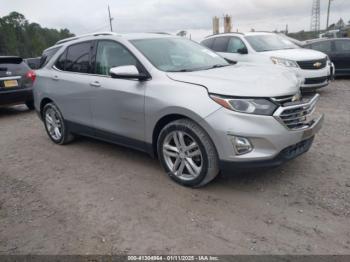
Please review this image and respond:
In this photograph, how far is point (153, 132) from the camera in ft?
13.3

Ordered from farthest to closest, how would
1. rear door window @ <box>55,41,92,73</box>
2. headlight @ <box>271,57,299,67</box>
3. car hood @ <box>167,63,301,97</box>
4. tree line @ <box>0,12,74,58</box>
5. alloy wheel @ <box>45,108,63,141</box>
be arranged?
1. tree line @ <box>0,12,74,58</box>
2. headlight @ <box>271,57,299,67</box>
3. alloy wheel @ <box>45,108,63,141</box>
4. rear door window @ <box>55,41,92,73</box>
5. car hood @ <box>167,63,301,97</box>

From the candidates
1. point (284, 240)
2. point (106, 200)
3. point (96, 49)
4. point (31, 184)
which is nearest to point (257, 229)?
point (284, 240)

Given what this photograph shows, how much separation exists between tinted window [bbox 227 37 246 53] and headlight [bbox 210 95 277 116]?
6158 millimetres

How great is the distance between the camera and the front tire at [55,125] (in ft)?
18.4

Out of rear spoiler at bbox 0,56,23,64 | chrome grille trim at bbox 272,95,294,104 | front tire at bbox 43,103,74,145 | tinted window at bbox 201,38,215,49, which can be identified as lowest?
front tire at bbox 43,103,74,145

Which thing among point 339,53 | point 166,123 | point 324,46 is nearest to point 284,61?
point 339,53

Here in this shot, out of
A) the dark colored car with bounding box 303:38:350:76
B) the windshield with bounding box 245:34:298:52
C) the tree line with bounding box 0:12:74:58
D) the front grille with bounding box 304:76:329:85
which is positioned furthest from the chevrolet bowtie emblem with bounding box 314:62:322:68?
the tree line with bounding box 0:12:74:58

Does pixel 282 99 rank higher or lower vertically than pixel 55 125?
higher

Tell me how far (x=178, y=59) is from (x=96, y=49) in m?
1.23

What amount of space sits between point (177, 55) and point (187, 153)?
55.0 inches

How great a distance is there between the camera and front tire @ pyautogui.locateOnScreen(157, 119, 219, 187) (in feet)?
11.7

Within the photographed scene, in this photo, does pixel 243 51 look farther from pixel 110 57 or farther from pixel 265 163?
pixel 265 163

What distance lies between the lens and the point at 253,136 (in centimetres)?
333

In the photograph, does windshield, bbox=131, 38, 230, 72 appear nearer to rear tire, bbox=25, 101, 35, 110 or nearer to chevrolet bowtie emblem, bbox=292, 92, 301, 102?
chevrolet bowtie emblem, bbox=292, 92, 301, 102
